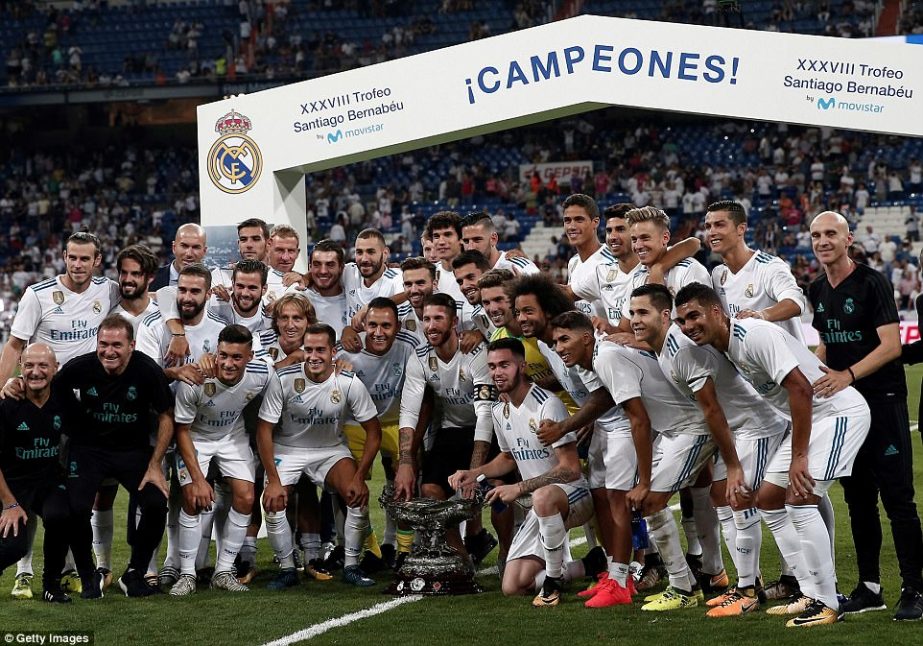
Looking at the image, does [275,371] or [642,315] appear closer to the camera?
[642,315]

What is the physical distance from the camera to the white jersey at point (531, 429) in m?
7.32

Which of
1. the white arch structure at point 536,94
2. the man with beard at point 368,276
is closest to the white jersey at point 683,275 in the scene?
the white arch structure at point 536,94

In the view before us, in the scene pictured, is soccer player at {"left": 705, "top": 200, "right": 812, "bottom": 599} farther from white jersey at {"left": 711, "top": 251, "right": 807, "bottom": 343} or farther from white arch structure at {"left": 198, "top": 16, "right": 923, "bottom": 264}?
white arch structure at {"left": 198, "top": 16, "right": 923, "bottom": 264}

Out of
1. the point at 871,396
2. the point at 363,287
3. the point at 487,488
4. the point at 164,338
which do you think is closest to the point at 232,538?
the point at 164,338

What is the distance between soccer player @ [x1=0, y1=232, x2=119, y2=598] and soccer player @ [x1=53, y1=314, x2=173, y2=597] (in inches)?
35.8

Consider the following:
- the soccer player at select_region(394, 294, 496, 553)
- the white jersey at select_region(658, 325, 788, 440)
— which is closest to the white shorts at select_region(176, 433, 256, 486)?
the soccer player at select_region(394, 294, 496, 553)

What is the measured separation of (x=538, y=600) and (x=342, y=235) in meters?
26.0

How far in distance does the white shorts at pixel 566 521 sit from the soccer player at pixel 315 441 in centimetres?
106

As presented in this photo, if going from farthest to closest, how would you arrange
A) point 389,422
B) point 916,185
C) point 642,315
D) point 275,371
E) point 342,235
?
point 342,235 → point 916,185 → point 389,422 → point 275,371 → point 642,315

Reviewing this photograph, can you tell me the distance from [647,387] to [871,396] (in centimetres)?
122

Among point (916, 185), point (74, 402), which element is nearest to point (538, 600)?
point (74, 402)

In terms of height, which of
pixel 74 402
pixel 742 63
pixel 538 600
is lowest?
pixel 538 600

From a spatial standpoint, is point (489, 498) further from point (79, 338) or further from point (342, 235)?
point (342, 235)

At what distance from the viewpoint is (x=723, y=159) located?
32875mm
